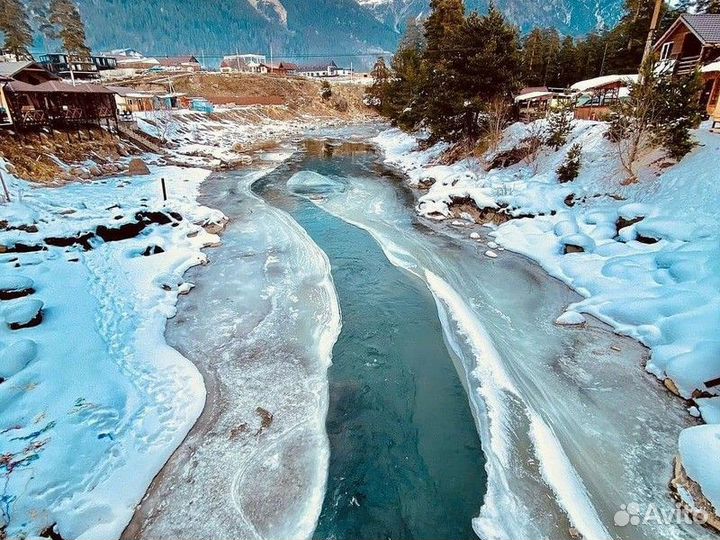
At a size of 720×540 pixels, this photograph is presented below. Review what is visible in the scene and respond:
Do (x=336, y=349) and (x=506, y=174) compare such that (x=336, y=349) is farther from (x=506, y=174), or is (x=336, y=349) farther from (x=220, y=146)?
(x=220, y=146)

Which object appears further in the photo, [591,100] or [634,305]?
[591,100]

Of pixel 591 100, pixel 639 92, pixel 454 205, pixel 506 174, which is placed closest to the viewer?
pixel 639 92

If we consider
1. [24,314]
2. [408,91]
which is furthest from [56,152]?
[408,91]

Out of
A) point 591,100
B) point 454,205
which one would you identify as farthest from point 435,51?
point 454,205

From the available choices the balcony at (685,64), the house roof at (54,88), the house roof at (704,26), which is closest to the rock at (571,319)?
the house roof at (704,26)

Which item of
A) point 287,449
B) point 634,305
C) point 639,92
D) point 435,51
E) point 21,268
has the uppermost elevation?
point 435,51

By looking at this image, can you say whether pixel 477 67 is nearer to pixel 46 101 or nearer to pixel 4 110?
pixel 4 110

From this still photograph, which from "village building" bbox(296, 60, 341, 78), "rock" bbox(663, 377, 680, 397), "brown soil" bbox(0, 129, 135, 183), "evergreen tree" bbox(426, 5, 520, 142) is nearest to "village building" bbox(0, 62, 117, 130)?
"brown soil" bbox(0, 129, 135, 183)

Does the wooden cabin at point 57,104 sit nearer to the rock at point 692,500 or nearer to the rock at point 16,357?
the rock at point 16,357
